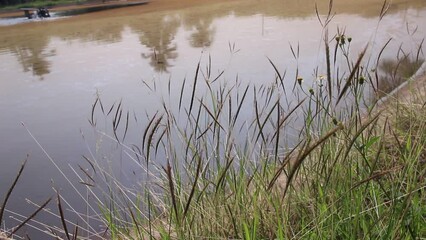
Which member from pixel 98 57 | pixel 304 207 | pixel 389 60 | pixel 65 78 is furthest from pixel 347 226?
pixel 98 57

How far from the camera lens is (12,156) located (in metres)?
3.58

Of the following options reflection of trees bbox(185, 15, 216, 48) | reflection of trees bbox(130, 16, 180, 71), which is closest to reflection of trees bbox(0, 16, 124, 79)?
reflection of trees bbox(130, 16, 180, 71)

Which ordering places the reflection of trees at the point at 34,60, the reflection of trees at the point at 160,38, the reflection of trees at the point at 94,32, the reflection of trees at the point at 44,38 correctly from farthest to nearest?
the reflection of trees at the point at 94,32 → the reflection of trees at the point at 44,38 → the reflection of trees at the point at 34,60 → the reflection of trees at the point at 160,38

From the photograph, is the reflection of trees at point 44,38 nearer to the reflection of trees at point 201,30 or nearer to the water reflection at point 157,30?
the water reflection at point 157,30

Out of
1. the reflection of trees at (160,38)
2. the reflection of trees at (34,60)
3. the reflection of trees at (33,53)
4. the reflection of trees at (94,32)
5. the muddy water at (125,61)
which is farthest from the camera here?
the reflection of trees at (94,32)

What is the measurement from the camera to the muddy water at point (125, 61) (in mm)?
3521

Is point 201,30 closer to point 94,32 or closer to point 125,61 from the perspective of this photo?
point 125,61

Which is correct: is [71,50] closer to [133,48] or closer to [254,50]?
[133,48]

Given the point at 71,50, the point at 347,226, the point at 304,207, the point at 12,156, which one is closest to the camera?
the point at 347,226

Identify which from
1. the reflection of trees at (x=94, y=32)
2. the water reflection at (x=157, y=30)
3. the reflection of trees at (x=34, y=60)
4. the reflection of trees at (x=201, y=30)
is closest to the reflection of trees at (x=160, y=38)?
the water reflection at (x=157, y=30)

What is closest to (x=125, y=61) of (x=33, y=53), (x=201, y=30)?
(x=33, y=53)

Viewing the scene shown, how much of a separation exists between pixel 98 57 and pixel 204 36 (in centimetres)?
208

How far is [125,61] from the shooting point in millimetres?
6676

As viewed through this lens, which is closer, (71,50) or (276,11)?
(71,50)
